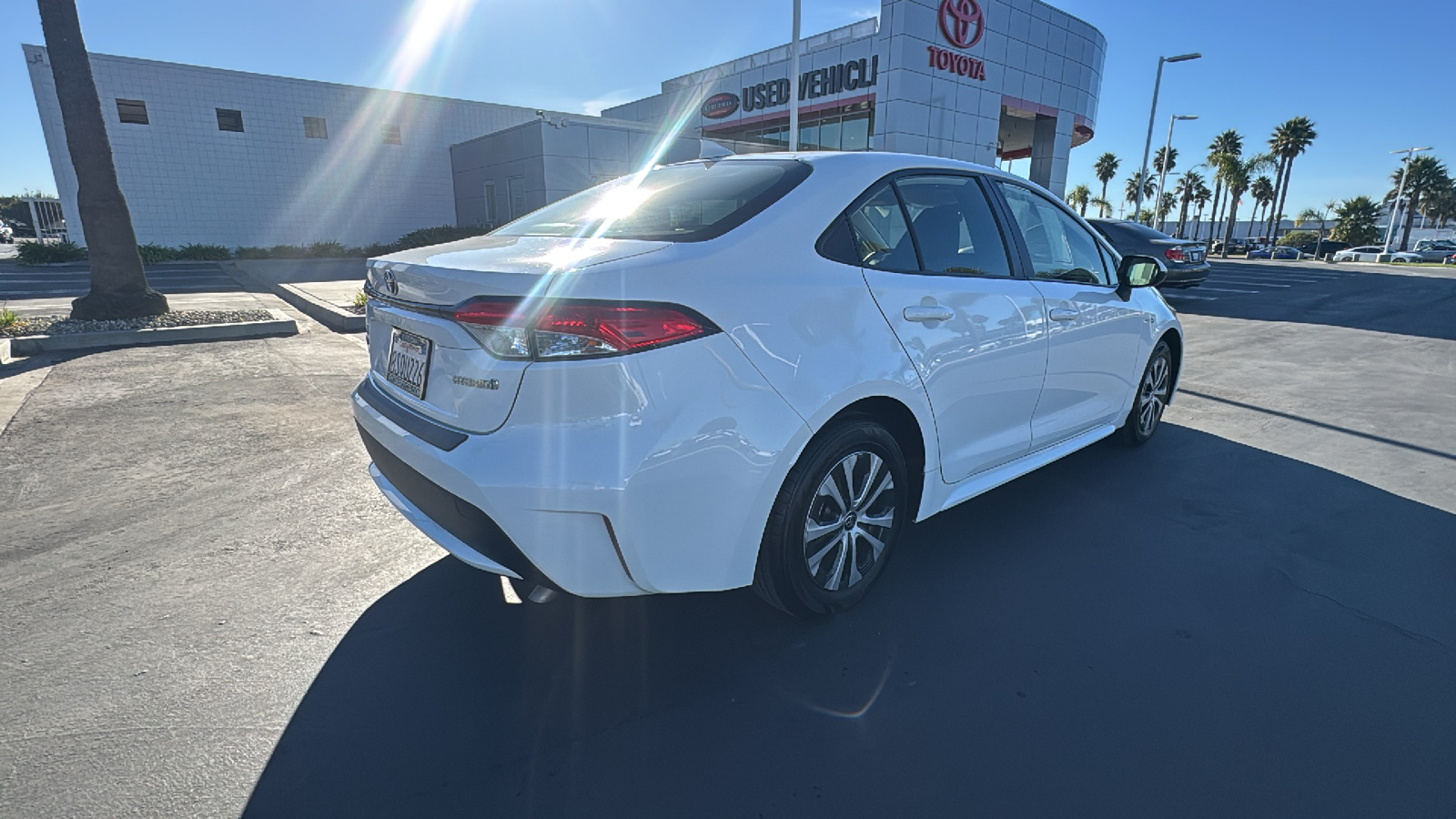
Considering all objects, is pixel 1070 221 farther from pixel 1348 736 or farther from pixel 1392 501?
pixel 1348 736

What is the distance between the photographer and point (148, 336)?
7.73m

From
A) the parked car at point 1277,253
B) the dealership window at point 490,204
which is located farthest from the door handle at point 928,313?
the parked car at point 1277,253

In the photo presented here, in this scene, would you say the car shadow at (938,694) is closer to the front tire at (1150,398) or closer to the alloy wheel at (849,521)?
the alloy wheel at (849,521)

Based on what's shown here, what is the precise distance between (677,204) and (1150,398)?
357 centimetres

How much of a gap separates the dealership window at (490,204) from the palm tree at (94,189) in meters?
15.9

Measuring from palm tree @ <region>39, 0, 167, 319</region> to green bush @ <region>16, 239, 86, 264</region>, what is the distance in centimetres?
1623

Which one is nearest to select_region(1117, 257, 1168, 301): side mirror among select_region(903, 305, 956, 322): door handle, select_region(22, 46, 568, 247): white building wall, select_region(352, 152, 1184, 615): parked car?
select_region(352, 152, 1184, 615): parked car

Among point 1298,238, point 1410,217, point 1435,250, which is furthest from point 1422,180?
point 1435,250

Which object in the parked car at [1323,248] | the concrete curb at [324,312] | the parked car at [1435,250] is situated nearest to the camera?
the concrete curb at [324,312]

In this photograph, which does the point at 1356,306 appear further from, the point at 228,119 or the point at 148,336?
the point at 228,119

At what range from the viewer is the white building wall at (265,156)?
21.8 metres

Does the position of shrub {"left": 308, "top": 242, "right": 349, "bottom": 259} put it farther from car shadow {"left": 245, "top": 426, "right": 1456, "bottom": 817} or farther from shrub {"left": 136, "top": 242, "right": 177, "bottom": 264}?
car shadow {"left": 245, "top": 426, "right": 1456, "bottom": 817}

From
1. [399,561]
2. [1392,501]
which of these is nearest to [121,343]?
[399,561]

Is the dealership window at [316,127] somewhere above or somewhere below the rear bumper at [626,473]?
above
